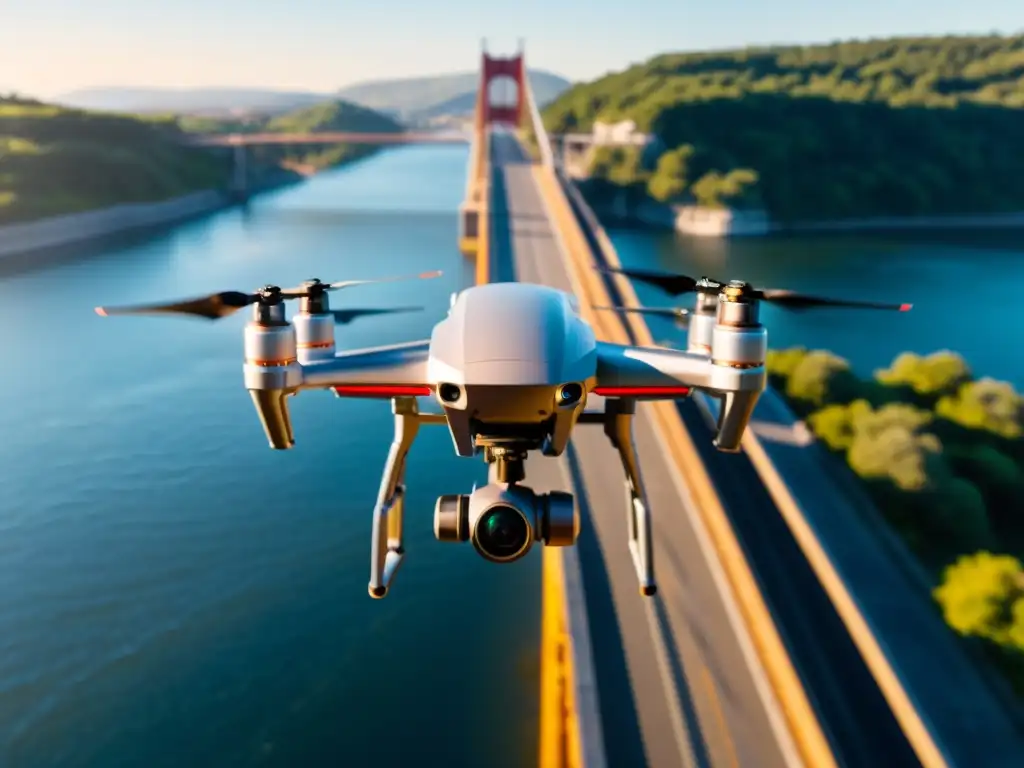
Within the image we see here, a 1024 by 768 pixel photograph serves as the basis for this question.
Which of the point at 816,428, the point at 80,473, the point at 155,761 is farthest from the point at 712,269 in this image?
the point at 155,761

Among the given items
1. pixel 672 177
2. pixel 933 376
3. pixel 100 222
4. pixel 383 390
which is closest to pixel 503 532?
pixel 383 390

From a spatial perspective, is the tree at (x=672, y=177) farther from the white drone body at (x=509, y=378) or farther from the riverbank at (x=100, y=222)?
the white drone body at (x=509, y=378)

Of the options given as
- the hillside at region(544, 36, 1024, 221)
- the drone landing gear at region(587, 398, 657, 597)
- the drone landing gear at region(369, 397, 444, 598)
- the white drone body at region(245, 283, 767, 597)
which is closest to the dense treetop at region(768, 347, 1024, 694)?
the drone landing gear at region(587, 398, 657, 597)

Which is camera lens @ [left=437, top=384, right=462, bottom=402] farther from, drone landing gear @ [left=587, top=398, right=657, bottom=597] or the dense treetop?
the dense treetop

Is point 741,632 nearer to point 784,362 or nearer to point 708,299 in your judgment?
point 708,299

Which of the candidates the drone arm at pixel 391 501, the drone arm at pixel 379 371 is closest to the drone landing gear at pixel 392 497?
the drone arm at pixel 391 501

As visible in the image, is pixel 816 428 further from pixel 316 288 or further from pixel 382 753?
pixel 316 288

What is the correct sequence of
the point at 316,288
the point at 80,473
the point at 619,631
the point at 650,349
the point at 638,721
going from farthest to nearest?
the point at 80,473 → the point at 619,631 → the point at 638,721 → the point at 316,288 → the point at 650,349
